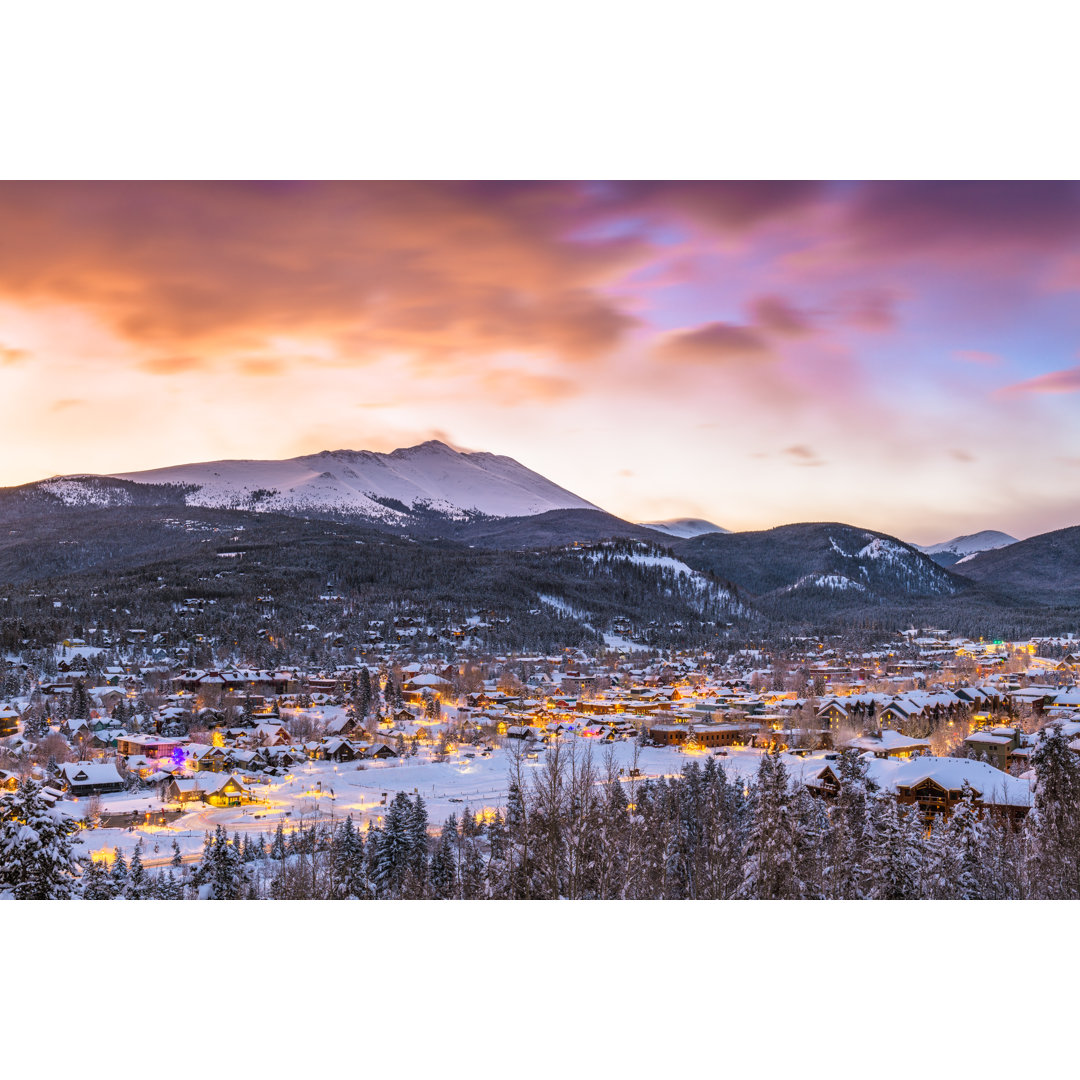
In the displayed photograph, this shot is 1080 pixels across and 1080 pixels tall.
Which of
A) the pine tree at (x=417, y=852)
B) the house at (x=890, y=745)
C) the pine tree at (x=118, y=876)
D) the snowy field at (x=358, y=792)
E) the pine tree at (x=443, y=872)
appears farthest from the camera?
the house at (x=890, y=745)

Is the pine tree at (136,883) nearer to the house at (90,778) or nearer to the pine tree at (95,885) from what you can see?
the pine tree at (95,885)

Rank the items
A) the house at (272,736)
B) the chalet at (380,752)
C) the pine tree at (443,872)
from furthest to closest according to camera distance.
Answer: the house at (272,736) < the chalet at (380,752) < the pine tree at (443,872)

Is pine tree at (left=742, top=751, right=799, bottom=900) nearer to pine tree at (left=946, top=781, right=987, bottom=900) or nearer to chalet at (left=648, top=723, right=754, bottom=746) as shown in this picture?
pine tree at (left=946, top=781, right=987, bottom=900)

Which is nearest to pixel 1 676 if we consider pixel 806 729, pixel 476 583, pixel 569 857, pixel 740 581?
pixel 806 729

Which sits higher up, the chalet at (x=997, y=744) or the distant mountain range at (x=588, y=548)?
the distant mountain range at (x=588, y=548)

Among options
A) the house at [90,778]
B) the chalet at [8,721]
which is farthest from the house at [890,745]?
the chalet at [8,721]

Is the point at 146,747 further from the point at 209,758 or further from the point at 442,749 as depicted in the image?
the point at 442,749

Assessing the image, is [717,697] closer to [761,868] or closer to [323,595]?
[761,868]
